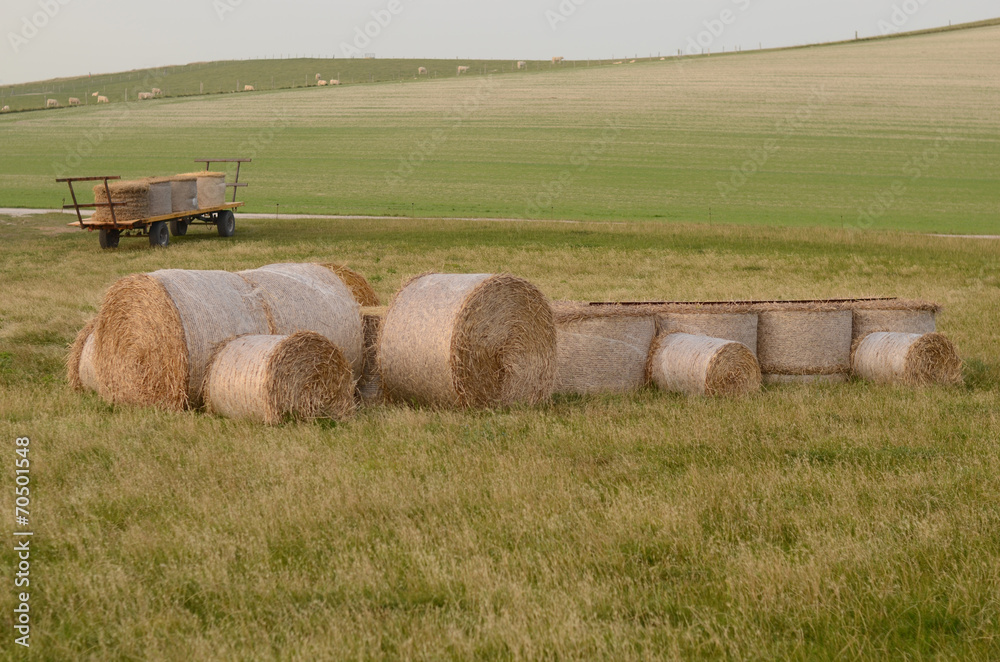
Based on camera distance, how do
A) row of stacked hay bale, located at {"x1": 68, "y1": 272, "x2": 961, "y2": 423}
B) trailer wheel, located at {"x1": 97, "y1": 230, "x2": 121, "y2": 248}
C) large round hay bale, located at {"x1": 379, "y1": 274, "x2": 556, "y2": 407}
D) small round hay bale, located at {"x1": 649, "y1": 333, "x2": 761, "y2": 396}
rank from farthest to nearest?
trailer wheel, located at {"x1": 97, "y1": 230, "x2": 121, "y2": 248}
small round hay bale, located at {"x1": 649, "y1": 333, "x2": 761, "y2": 396}
large round hay bale, located at {"x1": 379, "y1": 274, "x2": 556, "y2": 407}
row of stacked hay bale, located at {"x1": 68, "y1": 272, "x2": 961, "y2": 423}

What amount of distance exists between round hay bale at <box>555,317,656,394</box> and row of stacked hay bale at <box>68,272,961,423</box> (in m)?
0.01

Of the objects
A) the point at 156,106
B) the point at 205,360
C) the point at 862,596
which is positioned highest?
the point at 156,106

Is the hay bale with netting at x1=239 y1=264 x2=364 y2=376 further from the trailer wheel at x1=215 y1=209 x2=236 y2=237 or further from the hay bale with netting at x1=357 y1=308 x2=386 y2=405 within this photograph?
the trailer wheel at x1=215 y1=209 x2=236 y2=237

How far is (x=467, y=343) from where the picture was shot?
9.41 metres

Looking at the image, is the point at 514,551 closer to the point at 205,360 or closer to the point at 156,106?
the point at 205,360

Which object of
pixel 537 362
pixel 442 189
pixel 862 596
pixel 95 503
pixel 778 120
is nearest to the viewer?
pixel 862 596

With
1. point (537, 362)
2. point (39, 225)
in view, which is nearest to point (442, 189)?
point (39, 225)

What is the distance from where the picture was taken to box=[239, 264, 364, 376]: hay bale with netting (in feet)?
32.5

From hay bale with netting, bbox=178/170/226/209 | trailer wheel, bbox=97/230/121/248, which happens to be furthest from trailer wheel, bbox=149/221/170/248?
hay bale with netting, bbox=178/170/226/209

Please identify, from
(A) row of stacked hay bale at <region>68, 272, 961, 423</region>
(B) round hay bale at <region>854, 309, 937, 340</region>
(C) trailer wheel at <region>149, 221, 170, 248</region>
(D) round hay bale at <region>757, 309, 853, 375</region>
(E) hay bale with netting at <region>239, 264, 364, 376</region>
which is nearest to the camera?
(A) row of stacked hay bale at <region>68, 272, 961, 423</region>

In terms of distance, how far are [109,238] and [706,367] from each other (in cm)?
2067

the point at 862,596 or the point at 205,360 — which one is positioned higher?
the point at 205,360

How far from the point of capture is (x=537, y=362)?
9.98 m

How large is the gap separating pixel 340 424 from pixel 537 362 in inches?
83.7
